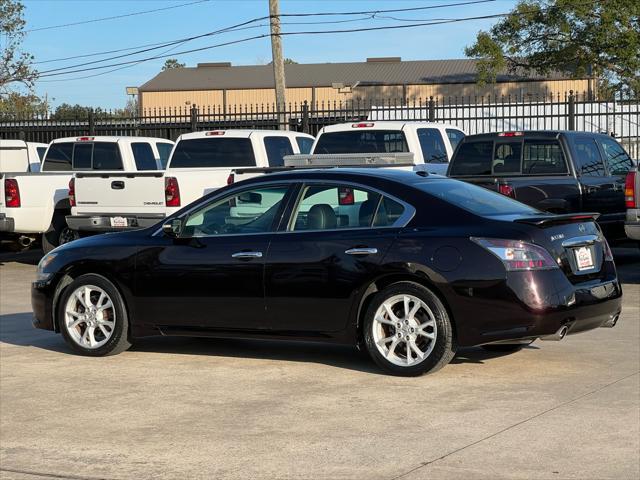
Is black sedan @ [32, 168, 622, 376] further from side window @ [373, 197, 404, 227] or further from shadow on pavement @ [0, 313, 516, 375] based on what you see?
shadow on pavement @ [0, 313, 516, 375]

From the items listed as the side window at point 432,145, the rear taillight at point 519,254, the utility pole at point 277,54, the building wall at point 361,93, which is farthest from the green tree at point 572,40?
the rear taillight at point 519,254

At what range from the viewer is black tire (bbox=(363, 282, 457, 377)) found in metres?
8.07

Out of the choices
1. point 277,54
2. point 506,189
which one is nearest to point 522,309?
point 506,189

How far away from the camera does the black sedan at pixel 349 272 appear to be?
799 centimetres

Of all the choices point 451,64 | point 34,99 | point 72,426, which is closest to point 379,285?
point 72,426

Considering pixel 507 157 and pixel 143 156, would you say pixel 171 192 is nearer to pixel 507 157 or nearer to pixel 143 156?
pixel 143 156

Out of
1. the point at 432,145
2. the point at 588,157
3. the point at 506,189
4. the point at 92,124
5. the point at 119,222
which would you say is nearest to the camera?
the point at 506,189

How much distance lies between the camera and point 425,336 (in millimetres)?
8180

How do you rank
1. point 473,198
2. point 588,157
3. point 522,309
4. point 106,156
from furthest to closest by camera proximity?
1. point 106,156
2. point 588,157
3. point 473,198
4. point 522,309

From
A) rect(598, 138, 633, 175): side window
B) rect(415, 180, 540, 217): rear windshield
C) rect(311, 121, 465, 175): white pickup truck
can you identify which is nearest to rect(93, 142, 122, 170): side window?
rect(311, 121, 465, 175): white pickup truck

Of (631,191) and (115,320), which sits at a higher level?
(631,191)

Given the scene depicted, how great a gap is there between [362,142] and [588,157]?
362cm

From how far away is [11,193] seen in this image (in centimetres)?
1727

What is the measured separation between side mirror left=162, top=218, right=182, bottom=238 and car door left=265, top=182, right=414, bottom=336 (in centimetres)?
92
